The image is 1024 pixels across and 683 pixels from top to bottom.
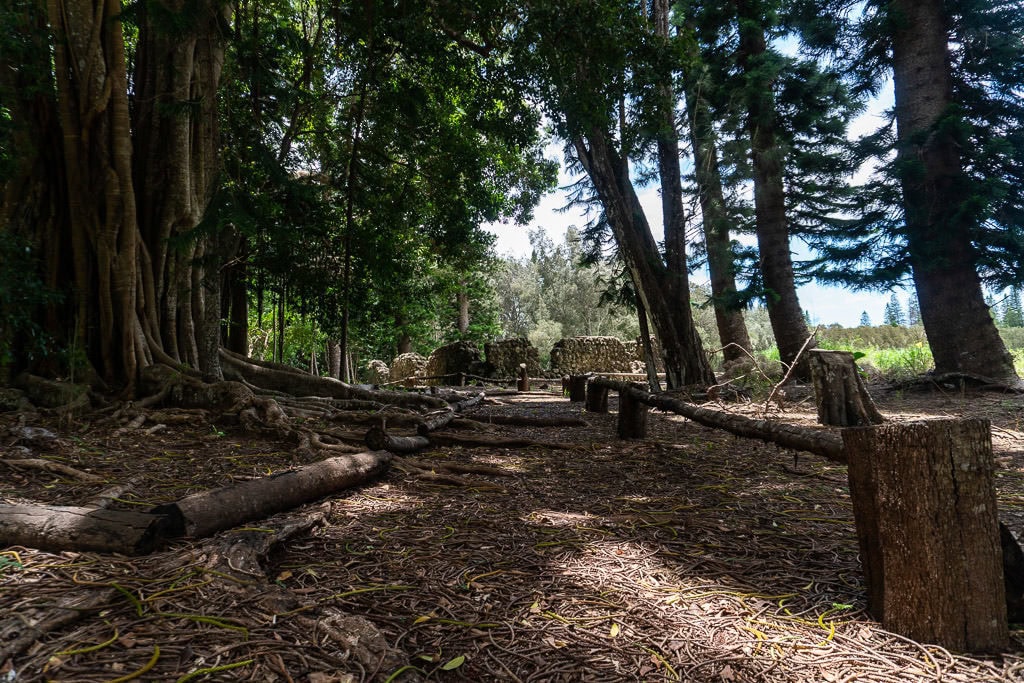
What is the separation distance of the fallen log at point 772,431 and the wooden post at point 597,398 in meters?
2.65

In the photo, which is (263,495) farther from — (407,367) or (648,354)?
(407,367)

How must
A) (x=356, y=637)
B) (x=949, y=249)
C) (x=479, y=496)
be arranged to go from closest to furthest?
1. (x=356, y=637)
2. (x=479, y=496)
3. (x=949, y=249)

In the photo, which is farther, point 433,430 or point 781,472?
point 433,430

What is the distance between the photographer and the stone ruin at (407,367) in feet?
58.1

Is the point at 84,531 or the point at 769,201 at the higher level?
the point at 769,201

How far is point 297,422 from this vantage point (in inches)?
199

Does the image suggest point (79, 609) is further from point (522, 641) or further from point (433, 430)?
point (433, 430)

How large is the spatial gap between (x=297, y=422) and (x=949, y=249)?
373 inches

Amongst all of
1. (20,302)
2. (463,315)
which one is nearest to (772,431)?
(20,302)

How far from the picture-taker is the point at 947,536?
1635 millimetres

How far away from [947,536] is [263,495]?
2.81 metres

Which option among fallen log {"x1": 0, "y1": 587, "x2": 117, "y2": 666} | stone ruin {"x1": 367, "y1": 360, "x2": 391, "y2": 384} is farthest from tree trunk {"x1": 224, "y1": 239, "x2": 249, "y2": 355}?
stone ruin {"x1": 367, "y1": 360, "x2": 391, "y2": 384}

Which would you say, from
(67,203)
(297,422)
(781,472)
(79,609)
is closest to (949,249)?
(781,472)

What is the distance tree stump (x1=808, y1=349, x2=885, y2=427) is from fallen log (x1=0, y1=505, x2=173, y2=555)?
5.25 meters
